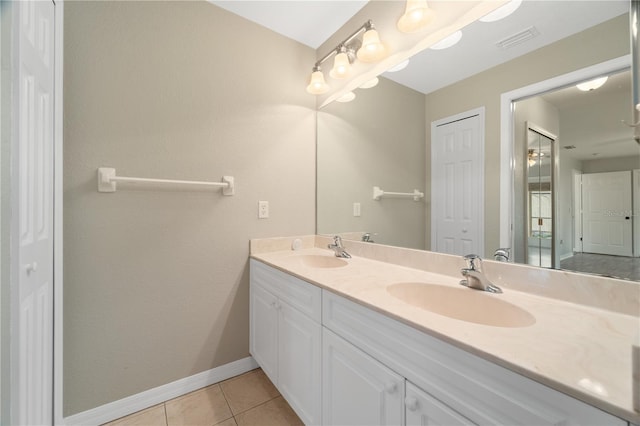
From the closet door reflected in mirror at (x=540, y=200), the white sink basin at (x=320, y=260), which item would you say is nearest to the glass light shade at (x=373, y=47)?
the closet door reflected in mirror at (x=540, y=200)

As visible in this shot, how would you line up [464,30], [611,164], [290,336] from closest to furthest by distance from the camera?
[611,164] < [464,30] < [290,336]

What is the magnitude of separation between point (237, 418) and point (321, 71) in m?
2.30

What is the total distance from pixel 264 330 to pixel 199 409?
509mm

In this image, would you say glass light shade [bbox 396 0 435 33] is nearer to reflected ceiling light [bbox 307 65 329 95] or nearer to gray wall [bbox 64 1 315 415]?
reflected ceiling light [bbox 307 65 329 95]

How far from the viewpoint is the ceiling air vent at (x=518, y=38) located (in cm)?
89

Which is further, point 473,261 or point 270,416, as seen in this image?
point 270,416

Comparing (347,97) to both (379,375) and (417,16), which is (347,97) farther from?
(379,375)

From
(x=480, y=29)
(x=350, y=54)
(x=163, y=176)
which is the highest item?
(x=350, y=54)

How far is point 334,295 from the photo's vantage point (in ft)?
3.15

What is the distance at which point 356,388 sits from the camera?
0.85 meters

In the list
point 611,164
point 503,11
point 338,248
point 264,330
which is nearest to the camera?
point 611,164

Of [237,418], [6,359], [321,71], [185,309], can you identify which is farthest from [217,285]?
[321,71]

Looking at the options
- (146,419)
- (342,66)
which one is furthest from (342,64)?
(146,419)

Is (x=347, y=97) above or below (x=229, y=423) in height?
above
